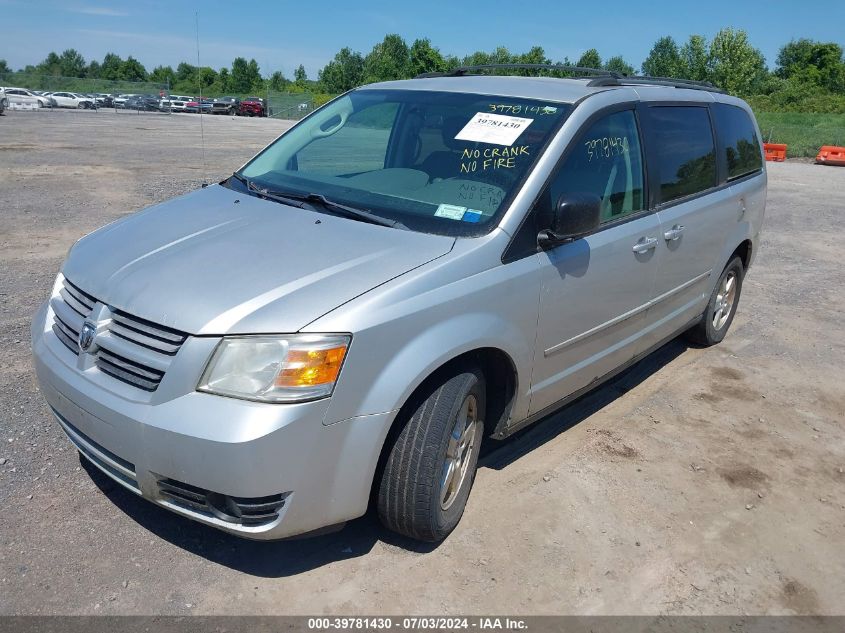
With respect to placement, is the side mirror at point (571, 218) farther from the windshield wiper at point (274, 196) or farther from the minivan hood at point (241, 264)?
the windshield wiper at point (274, 196)

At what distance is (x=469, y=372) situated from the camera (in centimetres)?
315

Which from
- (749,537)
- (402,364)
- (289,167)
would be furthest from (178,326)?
(749,537)

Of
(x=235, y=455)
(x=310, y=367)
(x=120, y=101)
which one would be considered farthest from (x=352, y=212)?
(x=120, y=101)

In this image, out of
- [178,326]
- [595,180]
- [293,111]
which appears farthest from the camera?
[293,111]

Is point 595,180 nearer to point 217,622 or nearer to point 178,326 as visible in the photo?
point 178,326

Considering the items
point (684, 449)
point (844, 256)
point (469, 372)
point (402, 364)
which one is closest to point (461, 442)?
point (469, 372)

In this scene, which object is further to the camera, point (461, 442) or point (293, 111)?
point (293, 111)

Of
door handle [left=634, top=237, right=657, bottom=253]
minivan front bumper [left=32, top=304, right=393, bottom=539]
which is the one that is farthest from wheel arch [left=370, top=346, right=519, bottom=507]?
door handle [left=634, top=237, right=657, bottom=253]

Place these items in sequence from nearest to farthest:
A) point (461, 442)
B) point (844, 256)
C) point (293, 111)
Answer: point (461, 442) → point (844, 256) → point (293, 111)

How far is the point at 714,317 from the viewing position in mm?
5887

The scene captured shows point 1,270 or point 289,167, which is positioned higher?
point 289,167

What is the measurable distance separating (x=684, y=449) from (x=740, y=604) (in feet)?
4.43

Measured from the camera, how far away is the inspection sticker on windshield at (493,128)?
11.8 feet

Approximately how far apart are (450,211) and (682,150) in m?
2.11
